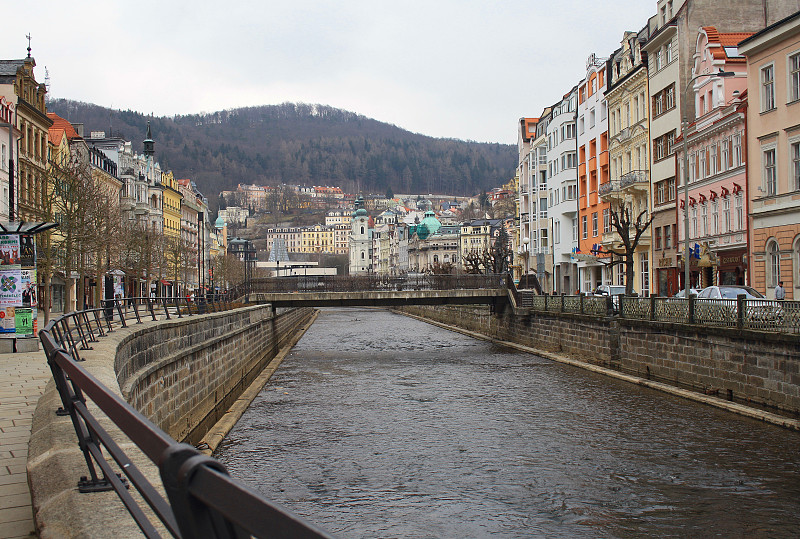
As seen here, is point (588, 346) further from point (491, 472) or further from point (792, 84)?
point (491, 472)

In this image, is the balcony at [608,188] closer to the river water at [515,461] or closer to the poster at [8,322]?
the river water at [515,461]

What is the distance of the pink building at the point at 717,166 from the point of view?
136ft

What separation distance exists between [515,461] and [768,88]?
2546 cm

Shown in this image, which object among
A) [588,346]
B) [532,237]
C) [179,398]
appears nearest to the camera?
[179,398]

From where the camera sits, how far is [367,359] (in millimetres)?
44062

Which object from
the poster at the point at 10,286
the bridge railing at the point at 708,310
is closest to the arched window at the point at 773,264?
the bridge railing at the point at 708,310

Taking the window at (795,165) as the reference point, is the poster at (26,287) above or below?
below

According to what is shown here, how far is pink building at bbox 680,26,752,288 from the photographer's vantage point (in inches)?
1626

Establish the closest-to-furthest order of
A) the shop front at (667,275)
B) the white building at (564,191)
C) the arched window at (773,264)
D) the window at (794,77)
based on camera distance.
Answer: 1. the window at (794,77)
2. the arched window at (773,264)
3. the shop front at (667,275)
4. the white building at (564,191)

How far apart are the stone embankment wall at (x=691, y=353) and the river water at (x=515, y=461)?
44.9 inches

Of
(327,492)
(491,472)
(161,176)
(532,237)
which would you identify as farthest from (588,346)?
(161,176)

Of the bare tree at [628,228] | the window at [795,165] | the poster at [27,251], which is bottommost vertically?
the poster at [27,251]

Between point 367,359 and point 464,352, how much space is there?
7.10 meters

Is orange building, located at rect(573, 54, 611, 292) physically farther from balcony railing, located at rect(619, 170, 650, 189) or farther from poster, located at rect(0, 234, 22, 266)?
poster, located at rect(0, 234, 22, 266)
